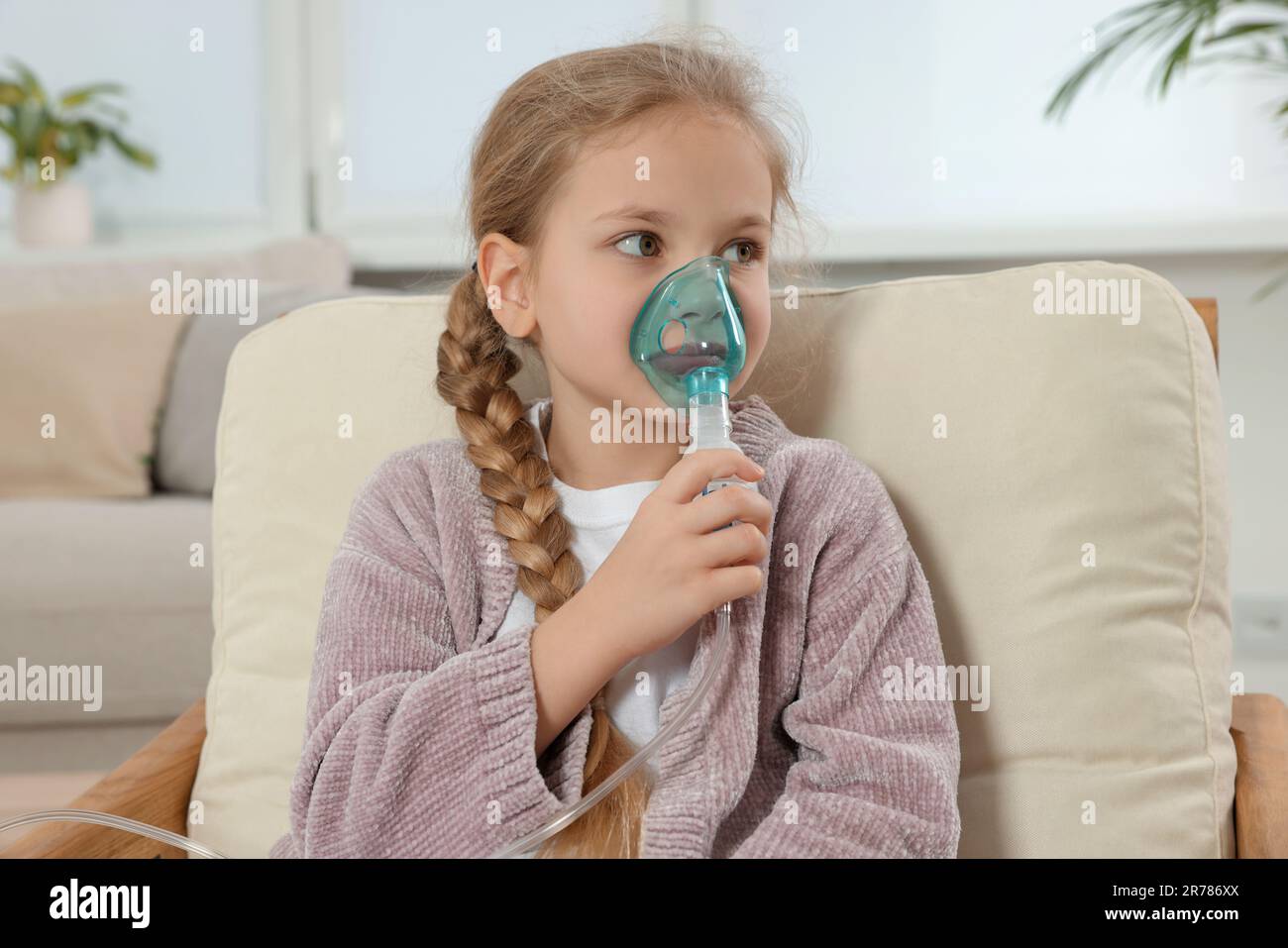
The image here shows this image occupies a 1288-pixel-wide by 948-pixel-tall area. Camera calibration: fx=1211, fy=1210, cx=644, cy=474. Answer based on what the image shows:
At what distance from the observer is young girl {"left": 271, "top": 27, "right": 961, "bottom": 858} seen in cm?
85

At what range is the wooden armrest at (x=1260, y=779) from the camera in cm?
89

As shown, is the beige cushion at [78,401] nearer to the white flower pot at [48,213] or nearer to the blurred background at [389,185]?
the blurred background at [389,185]

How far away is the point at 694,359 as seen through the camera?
88cm

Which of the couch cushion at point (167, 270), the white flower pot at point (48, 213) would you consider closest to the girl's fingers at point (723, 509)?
the couch cushion at point (167, 270)

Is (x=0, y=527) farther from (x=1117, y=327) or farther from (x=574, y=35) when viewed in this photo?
(x=1117, y=327)

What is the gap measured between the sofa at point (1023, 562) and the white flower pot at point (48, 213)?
2022 millimetres

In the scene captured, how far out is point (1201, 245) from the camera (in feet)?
8.08

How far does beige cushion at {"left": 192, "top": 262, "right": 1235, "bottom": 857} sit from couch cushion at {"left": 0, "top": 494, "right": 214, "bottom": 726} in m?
0.86

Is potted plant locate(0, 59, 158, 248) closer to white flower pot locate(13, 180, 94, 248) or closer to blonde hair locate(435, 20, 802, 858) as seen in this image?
white flower pot locate(13, 180, 94, 248)

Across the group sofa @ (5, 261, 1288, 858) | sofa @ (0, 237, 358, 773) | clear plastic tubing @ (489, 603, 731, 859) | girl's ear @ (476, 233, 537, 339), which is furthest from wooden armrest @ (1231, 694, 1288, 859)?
sofa @ (0, 237, 358, 773)

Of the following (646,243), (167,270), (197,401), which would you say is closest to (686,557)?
(646,243)

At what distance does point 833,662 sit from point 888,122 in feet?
6.36

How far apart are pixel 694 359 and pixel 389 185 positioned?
2142 mm
